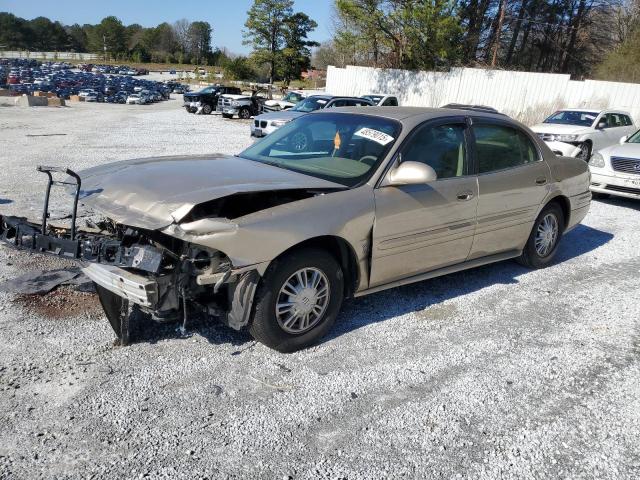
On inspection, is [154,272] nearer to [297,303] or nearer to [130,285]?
[130,285]

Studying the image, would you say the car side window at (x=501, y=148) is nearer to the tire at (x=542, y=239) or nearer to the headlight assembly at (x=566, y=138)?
the tire at (x=542, y=239)

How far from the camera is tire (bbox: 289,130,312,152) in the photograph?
14.9ft

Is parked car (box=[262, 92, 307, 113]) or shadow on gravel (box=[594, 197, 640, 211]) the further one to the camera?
parked car (box=[262, 92, 307, 113])

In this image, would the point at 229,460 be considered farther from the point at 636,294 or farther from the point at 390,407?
the point at 636,294

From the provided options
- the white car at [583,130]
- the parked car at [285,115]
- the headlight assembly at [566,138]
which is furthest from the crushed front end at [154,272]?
the headlight assembly at [566,138]

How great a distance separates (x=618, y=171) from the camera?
9383 millimetres

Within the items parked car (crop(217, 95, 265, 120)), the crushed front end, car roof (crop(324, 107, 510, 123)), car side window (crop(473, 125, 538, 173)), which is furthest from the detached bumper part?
parked car (crop(217, 95, 265, 120))

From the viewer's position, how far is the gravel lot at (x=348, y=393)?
267cm

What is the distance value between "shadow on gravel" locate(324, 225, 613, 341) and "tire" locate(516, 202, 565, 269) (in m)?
0.16

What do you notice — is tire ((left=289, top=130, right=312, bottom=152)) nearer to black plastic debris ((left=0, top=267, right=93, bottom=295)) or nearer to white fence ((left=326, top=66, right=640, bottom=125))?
black plastic debris ((left=0, top=267, right=93, bottom=295))

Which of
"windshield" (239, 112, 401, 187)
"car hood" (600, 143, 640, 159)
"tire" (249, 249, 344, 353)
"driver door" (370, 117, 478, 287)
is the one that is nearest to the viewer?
"tire" (249, 249, 344, 353)

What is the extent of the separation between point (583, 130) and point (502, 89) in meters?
11.9

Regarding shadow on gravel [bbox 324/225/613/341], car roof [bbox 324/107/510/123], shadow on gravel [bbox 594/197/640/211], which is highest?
car roof [bbox 324/107/510/123]

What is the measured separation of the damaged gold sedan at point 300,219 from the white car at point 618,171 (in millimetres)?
5095
